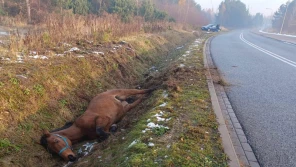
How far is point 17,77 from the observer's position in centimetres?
512

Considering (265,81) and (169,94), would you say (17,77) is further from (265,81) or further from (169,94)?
(265,81)

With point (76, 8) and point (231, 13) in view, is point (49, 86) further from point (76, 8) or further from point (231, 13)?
point (231, 13)

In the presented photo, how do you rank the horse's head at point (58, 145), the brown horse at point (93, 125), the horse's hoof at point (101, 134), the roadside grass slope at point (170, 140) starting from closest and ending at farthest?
the roadside grass slope at point (170, 140) < the horse's head at point (58, 145) < the brown horse at point (93, 125) < the horse's hoof at point (101, 134)

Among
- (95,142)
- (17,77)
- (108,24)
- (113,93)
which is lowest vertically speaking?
(95,142)

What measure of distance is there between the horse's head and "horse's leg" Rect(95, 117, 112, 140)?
61cm

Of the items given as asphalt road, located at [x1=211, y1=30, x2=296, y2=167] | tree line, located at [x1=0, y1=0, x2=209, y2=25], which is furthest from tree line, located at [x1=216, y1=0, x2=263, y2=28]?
asphalt road, located at [x1=211, y1=30, x2=296, y2=167]

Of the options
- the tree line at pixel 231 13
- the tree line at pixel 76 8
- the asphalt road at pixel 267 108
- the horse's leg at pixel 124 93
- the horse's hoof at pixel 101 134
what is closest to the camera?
the asphalt road at pixel 267 108

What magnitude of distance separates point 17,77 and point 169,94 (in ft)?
11.3

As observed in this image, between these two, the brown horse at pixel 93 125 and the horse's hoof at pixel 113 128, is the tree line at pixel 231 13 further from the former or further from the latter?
the horse's hoof at pixel 113 128

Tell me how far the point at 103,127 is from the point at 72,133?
2.00 ft

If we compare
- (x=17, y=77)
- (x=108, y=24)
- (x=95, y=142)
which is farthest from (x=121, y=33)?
(x=95, y=142)

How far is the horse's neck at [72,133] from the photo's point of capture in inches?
178

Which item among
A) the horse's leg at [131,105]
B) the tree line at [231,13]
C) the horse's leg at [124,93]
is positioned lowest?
Answer: the horse's leg at [131,105]

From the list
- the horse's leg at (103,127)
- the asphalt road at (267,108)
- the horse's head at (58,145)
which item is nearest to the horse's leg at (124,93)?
the horse's leg at (103,127)
